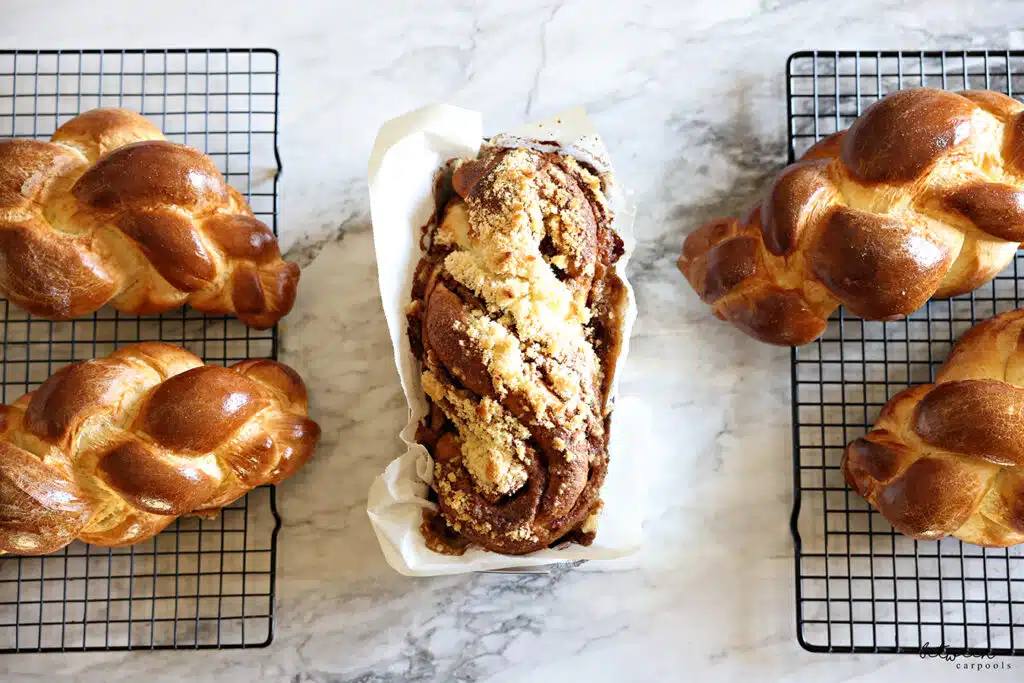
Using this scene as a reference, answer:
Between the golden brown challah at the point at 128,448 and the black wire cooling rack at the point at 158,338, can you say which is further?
the black wire cooling rack at the point at 158,338

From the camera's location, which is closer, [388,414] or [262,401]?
[262,401]

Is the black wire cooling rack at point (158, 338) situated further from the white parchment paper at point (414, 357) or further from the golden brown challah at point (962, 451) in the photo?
the golden brown challah at point (962, 451)

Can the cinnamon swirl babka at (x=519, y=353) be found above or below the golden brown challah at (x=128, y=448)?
above

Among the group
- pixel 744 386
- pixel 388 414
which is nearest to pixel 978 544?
pixel 744 386

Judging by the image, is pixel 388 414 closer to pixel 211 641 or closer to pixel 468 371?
pixel 468 371

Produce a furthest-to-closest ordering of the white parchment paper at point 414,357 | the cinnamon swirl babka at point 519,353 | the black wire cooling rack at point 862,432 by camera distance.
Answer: the black wire cooling rack at point 862,432, the white parchment paper at point 414,357, the cinnamon swirl babka at point 519,353

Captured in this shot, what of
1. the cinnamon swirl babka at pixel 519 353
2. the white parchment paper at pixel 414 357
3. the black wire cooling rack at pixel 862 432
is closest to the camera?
the cinnamon swirl babka at pixel 519 353

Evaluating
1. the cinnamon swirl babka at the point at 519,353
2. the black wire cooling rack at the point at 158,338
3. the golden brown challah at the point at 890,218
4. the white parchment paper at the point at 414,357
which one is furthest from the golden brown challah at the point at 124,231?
the golden brown challah at the point at 890,218
